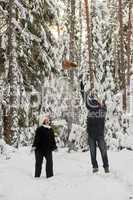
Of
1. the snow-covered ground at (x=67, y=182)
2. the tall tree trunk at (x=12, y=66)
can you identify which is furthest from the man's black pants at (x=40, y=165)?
the tall tree trunk at (x=12, y=66)

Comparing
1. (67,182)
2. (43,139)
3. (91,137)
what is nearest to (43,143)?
(43,139)

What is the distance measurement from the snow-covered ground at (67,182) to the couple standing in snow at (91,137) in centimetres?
33

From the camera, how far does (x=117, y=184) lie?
36.5ft

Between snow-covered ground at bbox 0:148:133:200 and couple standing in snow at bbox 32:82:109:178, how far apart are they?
33 centimetres

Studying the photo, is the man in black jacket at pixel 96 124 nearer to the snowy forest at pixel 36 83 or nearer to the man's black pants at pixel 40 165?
the man's black pants at pixel 40 165

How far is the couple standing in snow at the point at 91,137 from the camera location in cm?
1279

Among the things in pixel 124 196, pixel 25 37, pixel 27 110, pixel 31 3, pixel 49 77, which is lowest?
pixel 124 196

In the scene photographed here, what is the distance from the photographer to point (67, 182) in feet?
38.1

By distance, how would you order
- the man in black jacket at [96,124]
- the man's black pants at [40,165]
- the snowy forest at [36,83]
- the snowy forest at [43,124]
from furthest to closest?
the snowy forest at [36,83]
the man's black pants at [40,165]
the man in black jacket at [96,124]
the snowy forest at [43,124]

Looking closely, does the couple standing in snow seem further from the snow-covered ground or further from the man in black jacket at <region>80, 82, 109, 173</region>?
the snow-covered ground

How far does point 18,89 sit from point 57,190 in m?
9.97

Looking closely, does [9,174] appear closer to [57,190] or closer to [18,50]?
[57,190]

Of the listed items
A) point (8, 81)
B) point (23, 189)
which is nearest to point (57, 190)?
point (23, 189)

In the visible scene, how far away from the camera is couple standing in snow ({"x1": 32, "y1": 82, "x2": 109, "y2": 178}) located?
1279cm
